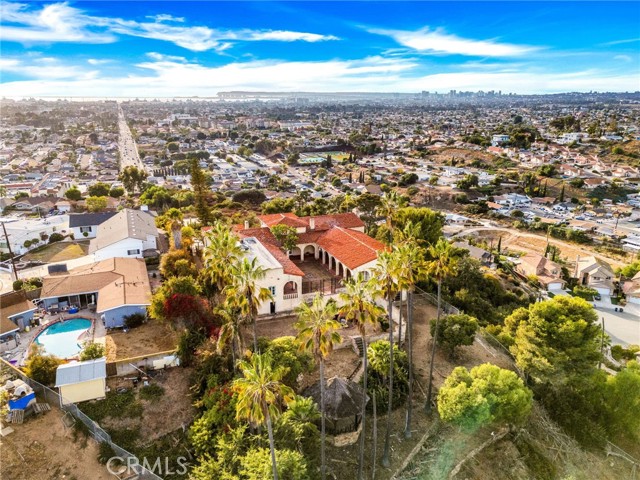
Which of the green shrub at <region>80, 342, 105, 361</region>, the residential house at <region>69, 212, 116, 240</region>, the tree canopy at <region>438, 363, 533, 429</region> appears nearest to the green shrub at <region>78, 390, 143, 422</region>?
the green shrub at <region>80, 342, 105, 361</region>

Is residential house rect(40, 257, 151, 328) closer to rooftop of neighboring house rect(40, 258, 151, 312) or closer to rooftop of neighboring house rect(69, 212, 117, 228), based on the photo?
rooftop of neighboring house rect(40, 258, 151, 312)

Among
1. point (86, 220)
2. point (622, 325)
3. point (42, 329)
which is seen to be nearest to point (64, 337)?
point (42, 329)

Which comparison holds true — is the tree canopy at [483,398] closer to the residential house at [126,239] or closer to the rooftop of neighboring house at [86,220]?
the residential house at [126,239]

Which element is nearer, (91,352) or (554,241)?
(91,352)

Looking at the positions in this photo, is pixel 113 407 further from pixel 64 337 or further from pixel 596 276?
pixel 596 276

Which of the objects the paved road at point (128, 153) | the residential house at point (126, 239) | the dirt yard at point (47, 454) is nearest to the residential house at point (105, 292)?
the residential house at point (126, 239)

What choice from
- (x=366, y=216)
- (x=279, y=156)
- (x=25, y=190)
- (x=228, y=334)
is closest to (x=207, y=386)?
(x=228, y=334)
